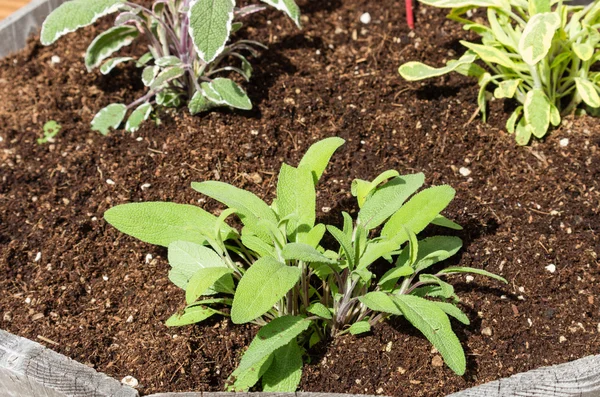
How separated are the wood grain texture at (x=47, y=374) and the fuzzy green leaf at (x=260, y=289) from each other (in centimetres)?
29

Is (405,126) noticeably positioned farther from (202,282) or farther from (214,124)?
(202,282)

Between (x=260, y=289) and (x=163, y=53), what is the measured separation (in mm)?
1095

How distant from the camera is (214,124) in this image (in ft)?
7.38

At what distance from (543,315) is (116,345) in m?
0.99

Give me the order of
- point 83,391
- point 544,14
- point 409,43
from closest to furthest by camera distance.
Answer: point 83,391
point 544,14
point 409,43

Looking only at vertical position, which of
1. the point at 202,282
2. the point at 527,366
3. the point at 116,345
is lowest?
the point at 527,366

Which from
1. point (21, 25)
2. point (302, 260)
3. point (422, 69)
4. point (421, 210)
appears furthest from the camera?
point (21, 25)

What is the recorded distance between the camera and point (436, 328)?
1.57 meters

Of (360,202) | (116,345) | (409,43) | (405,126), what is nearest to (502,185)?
(405,126)

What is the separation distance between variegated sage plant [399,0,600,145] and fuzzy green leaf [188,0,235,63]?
559mm

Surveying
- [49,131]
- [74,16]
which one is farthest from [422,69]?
[49,131]

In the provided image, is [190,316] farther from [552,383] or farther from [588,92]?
[588,92]

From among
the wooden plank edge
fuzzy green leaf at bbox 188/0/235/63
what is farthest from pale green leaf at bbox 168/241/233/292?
the wooden plank edge

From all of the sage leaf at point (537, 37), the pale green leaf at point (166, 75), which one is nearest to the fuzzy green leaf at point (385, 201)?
the sage leaf at point (537, 37)
